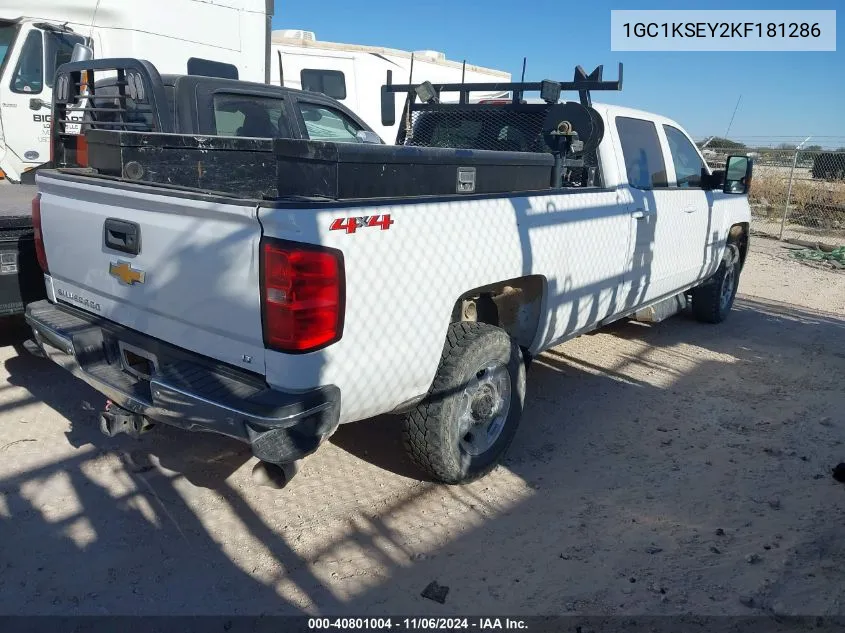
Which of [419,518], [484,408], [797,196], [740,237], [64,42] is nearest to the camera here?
[419,518]

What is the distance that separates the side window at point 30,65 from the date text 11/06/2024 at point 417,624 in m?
7.96

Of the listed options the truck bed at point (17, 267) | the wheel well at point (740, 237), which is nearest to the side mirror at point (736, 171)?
the wheel well at point (740, 237)

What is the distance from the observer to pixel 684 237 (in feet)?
19.0

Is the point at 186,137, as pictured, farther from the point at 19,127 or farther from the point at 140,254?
the point at 19,127

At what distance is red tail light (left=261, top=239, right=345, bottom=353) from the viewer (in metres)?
2.59

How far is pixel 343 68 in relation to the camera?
1306cm

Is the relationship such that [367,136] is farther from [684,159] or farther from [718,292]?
[718,292]

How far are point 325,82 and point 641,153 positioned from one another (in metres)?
8.81

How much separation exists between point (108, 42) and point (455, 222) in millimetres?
7471

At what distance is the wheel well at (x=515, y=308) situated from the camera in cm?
392

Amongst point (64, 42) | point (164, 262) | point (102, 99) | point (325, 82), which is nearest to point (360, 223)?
point (164, 262)

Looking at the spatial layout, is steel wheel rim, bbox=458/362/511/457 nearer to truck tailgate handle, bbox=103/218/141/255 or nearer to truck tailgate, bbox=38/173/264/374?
truck tailgate, bbox=38/173/264/374

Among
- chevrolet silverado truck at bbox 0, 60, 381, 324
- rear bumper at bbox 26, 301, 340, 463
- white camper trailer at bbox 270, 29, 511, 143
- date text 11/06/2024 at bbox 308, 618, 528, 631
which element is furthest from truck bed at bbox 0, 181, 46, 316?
white camper trailer at bbox 270, 29, 511, 143

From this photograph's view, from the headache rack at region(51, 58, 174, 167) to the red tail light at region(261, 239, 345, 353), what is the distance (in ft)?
5.73
